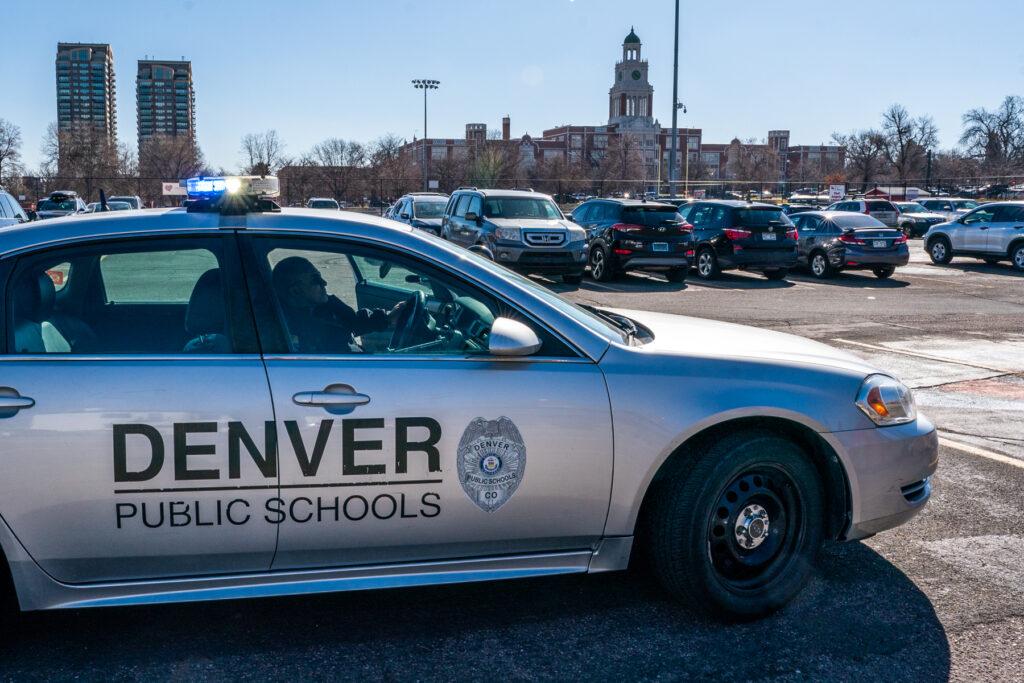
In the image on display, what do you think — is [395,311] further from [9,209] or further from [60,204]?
[60,204]

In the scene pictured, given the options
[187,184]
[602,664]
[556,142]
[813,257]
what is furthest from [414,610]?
[556,142]

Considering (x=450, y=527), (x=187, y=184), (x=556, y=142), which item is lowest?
(x=450, y=527)

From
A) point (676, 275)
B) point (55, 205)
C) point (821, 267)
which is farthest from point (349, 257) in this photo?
point (55, 205)

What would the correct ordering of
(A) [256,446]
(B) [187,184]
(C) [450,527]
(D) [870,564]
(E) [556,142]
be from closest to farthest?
(A) [256,446] < (C) [450,527] < (B) [187,184] < (D) [870,564] < (E) [556,142]

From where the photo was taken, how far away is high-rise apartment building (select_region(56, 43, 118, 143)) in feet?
612

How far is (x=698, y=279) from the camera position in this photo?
21328 millimetres

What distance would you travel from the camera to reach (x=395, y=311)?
3.77m

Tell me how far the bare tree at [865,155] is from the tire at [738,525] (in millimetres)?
95522

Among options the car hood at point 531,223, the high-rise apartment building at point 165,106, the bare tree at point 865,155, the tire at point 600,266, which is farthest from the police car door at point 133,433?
the high-rise apartment building at point 165,106

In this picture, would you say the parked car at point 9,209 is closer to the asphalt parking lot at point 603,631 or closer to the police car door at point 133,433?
the police car door at point 133,433

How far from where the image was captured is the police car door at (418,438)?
3.29m

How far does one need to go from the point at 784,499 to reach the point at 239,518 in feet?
6.87

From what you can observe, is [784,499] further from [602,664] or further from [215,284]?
[215,284]

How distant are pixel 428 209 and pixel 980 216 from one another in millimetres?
14370
